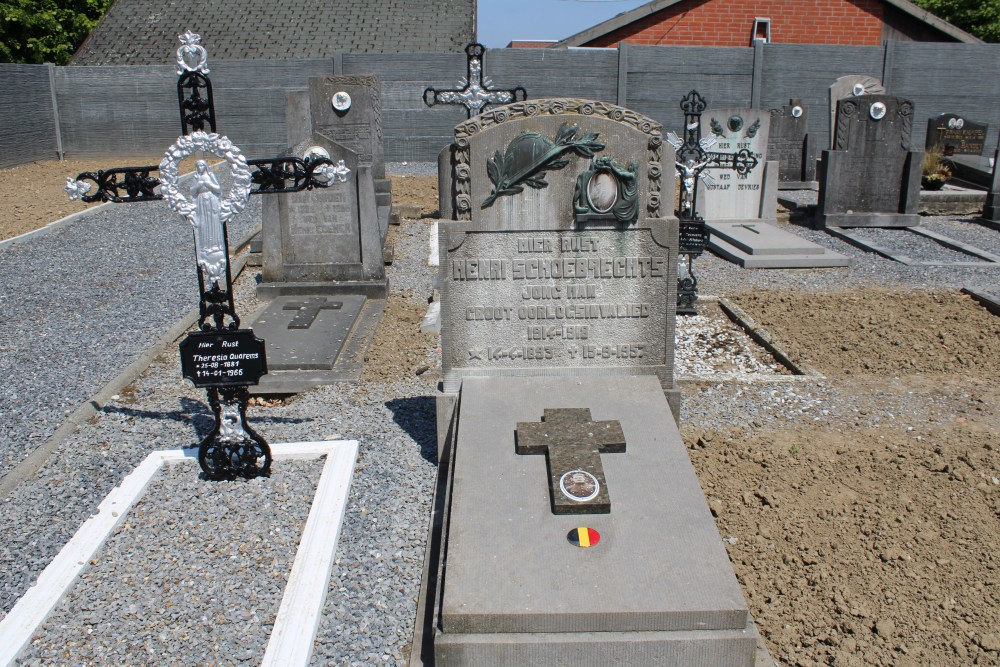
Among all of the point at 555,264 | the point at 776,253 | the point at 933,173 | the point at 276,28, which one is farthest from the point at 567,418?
the point at 276,28

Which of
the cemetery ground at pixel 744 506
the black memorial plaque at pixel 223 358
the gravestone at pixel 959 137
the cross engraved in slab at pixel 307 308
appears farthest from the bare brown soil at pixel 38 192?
the gravestone at pixel 959 137

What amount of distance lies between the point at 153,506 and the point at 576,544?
2.26 metres

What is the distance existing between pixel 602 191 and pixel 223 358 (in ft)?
7.17

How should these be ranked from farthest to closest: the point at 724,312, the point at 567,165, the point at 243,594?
the point at 724,312, the point at 567,165, the point at 243,594

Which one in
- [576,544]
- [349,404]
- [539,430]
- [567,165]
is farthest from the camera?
[349,404]

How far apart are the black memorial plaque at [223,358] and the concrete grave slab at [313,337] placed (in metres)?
1.66

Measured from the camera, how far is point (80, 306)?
26.1 feet

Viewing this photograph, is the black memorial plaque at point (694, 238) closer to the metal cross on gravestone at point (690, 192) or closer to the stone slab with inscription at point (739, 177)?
the metal cross on gravestone at point (690, 192)

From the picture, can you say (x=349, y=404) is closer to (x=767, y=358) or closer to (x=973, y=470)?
(x=767, y=358)

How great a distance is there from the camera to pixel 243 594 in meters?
3.41

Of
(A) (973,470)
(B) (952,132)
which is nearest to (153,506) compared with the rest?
(A) (973,470)

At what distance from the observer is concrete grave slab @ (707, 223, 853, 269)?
32.6ft

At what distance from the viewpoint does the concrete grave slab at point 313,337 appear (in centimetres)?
611

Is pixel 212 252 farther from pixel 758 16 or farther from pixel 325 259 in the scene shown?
pixel 758 16
